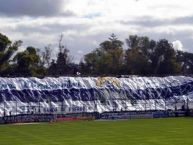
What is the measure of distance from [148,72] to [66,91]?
116 ft

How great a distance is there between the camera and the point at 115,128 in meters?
42.2

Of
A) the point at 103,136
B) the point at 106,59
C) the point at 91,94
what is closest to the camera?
the point at 103,136

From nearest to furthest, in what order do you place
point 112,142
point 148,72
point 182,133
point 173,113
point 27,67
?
point 112,142 < point 182,133 < point 173,113 < point 27,67 < point 148,72

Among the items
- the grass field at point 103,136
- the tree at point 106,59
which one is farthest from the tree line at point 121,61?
the grass field at point 103,136

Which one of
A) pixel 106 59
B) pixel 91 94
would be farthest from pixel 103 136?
pixel 106 59

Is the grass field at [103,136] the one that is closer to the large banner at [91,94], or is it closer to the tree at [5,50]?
Result: the large banner at [91,94]

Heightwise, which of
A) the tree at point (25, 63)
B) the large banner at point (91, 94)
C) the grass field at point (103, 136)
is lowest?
the grass field at point (103, 136)

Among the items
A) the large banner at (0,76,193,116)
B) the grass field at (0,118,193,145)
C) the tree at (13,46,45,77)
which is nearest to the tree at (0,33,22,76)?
the tree at (13,46,45,77)

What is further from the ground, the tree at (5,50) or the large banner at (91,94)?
the tree at (5,50)

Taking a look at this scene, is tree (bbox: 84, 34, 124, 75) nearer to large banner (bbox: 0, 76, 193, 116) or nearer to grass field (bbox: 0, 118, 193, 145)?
large banner (bbox: 0, 76, 193, 116)

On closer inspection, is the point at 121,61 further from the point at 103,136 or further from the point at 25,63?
the point at 103,136

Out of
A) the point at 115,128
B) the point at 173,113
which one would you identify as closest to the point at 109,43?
the point at 173,113

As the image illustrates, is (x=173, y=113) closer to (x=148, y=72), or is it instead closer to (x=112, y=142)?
(x=112, y=142)

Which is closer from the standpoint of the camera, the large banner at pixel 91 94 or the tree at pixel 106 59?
the large banner at pixel 91 94
